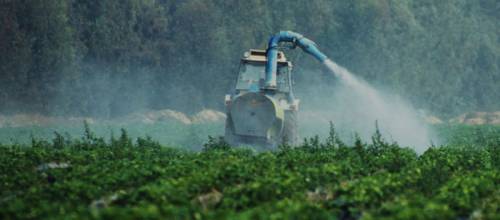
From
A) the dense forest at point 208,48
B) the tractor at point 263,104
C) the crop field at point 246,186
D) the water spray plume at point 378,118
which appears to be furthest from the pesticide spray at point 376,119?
the dense forest at point 208,48

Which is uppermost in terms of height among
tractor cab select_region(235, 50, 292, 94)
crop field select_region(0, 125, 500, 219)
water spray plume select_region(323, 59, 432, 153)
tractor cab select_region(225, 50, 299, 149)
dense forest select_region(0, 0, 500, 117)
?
dense forest select_region(0, 0, 500, 117)

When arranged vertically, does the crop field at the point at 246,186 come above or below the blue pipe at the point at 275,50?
below

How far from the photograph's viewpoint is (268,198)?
16.6 metres

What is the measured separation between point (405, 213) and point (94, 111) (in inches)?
1895

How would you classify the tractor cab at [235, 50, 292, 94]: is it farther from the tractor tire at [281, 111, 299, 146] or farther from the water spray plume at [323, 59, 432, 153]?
the water spray plume at [323, 59, 432, 153]

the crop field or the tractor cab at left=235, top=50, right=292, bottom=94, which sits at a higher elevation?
the tractor cab at left=235, top=50, right=292, bottom=94

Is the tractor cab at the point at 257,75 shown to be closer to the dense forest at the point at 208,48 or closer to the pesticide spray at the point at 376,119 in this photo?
the pesticide spray at the point at 376,119

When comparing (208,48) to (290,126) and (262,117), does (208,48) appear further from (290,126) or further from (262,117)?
(262,117)

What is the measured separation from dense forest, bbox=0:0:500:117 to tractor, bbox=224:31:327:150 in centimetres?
2373

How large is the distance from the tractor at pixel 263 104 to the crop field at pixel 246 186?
5.75m

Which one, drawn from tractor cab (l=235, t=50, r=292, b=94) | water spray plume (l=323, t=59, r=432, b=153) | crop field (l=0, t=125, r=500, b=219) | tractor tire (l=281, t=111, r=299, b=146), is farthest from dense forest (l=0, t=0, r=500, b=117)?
crop field (l=0, t=125, r=500, b=219)

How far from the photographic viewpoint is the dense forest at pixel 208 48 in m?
56.0

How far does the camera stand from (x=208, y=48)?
71688 mm

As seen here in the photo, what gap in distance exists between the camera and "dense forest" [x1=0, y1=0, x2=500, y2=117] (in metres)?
56.0
